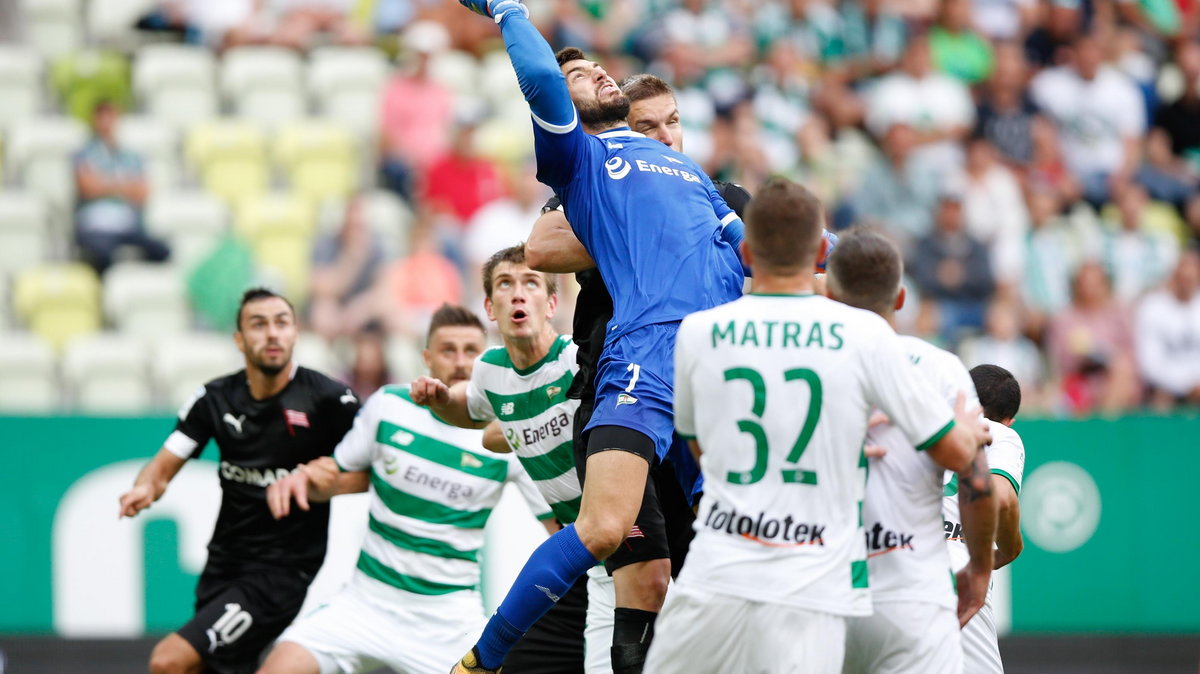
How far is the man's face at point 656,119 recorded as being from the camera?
6473 mm

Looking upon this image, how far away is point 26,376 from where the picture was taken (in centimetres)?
1208

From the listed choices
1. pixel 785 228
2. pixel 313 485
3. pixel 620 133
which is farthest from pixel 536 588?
pixel 313 485

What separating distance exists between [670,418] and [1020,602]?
6875 mm

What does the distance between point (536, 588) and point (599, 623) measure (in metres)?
1.48

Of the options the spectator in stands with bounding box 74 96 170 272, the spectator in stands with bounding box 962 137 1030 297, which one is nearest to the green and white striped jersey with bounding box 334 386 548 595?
the spectator in stands with bounding box 74 96 170 272

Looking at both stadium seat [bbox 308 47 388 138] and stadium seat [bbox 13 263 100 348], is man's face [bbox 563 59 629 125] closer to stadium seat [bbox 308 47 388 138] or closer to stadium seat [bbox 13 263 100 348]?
stadium seat [bbox 13 263 100 348]

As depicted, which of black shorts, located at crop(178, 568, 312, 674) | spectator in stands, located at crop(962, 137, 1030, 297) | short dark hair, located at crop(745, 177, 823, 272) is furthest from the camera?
spectator in stands, located at crop(962, 137, 1030, 297)

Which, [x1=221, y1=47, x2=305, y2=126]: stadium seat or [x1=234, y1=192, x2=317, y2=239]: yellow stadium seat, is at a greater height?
[x1=221, y1=47, x2=305, y2=126]: stadium seat

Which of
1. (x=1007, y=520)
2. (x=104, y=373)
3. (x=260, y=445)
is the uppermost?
(x=104, y=373)

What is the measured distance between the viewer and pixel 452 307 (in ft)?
26.2

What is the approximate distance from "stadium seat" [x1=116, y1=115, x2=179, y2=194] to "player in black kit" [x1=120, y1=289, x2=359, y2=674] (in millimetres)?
6102

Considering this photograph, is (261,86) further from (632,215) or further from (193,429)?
(632,215)

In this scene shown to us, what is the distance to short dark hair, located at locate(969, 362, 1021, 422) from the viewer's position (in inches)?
236

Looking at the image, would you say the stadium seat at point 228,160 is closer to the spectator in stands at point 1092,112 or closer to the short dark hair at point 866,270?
the spectator in stands at point 1092,112
